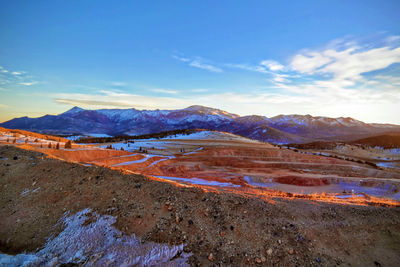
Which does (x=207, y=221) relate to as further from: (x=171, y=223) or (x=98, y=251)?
(x=98, y=251)

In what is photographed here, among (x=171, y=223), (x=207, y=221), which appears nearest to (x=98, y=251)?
(x=171, y=223)

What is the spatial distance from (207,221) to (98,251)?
8.67 ft

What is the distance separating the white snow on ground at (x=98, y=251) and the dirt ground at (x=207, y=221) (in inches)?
9.5

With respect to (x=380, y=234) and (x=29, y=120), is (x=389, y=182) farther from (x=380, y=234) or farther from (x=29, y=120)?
(x=29, y=120)

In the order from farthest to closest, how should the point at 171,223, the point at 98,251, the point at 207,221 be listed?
the point at 207,221, the point at 171,223, the point at 98,251

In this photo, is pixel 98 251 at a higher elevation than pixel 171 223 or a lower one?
lower

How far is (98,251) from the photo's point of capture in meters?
4.09

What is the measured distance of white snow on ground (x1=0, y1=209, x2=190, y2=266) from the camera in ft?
12.5

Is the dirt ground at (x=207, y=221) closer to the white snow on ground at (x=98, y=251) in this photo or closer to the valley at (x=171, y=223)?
the valley at (x=171, y=223)

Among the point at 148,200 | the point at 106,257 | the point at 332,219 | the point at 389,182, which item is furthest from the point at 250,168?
the point at 106,257

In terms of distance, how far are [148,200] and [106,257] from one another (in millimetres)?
2025

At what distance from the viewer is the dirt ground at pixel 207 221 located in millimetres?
4336

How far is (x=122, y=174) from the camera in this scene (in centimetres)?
779

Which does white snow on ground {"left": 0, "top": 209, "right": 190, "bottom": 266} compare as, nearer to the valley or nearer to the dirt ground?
the valley
